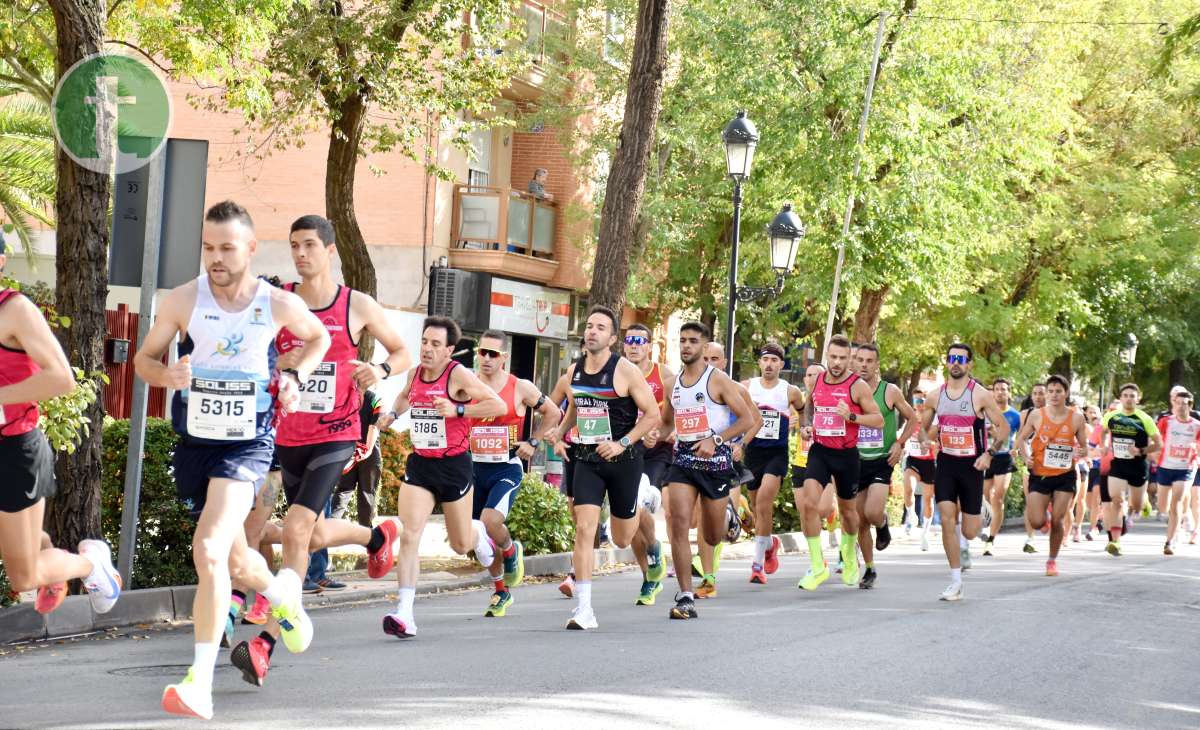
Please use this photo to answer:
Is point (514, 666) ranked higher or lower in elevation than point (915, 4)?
lower

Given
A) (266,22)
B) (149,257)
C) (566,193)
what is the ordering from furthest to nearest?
(566,193) < (266,22) < (149,257)

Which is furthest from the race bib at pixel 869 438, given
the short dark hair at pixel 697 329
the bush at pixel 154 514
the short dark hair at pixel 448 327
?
the bush at pixel 154 514

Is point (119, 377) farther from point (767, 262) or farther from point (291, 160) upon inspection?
point (767, 262)

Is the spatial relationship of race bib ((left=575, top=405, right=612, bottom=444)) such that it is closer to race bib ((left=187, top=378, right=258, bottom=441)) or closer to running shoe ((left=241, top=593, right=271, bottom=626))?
running shoe ((left=241, top=593, right=271, bottom=626))

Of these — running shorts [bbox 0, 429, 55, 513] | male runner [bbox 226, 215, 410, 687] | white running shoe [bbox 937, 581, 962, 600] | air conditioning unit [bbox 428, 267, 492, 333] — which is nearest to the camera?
running shorts [bbox 0, 429, 55, 513]

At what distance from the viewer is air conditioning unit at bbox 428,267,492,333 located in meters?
30.4

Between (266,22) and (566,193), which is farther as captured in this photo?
(566,193)

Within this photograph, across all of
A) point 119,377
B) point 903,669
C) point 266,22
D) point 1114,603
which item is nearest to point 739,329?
point 119,377

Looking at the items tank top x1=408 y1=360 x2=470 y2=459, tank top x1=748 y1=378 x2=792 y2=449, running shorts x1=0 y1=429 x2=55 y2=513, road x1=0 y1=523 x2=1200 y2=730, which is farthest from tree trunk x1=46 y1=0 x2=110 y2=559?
tank top x1=748 y1=378 x2=792 y2=449

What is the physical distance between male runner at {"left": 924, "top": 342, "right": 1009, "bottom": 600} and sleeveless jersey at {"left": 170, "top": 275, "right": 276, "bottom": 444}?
770 centimetres

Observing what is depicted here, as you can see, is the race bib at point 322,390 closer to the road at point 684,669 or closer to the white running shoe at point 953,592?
the road at point 684,669

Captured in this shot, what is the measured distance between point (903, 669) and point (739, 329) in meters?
26.8

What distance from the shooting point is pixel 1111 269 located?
35.8 meters

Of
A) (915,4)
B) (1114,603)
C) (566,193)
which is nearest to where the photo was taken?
(1114,603)
